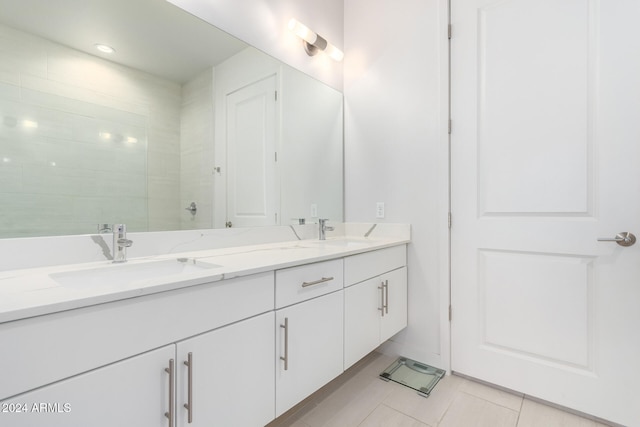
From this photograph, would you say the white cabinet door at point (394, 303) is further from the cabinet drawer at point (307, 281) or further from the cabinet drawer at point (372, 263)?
the cabinet drawer at point (307, 281)

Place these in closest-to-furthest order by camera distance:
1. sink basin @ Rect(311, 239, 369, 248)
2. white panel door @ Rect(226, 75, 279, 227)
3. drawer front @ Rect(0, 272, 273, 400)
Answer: drawer front @ Rect(0, 272, 273, 400) → white panel door @ Rect(226, 75, 279, 227) → sink basin @ Rect(311, 239, 369, 248)

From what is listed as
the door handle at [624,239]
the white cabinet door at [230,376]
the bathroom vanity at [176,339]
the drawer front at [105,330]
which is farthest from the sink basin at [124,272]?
the door handle at [624,239]

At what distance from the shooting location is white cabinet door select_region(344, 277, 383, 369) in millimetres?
1424

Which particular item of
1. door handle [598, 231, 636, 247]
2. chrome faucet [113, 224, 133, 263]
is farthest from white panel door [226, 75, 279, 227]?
door handle [598, 231, 636, 247]

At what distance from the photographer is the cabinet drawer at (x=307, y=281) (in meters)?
1.10

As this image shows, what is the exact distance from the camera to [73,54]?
108 centimetres

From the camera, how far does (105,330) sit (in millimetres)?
689

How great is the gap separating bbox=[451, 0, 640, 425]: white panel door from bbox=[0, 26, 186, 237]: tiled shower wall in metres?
1.55

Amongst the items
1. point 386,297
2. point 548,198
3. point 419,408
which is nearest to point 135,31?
point 386,297

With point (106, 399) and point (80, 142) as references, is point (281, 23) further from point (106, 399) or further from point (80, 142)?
point (106, 399)

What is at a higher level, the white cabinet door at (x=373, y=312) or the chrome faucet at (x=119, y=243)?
the chrome faucet at (x=119, y=243)

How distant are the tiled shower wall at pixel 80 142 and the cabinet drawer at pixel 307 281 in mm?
596

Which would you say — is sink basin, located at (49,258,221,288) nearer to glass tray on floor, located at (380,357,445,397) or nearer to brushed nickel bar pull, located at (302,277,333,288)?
Result: brushed nickel bar pull, located at (302,277,333,288)

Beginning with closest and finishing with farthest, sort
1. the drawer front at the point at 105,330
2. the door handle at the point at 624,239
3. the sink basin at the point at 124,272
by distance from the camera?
the drawer front at the point at 105,330 → the sink basin at the point at 124,272 → the door handle at the point at 624,239
